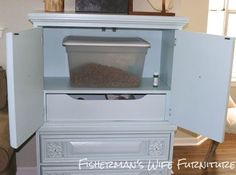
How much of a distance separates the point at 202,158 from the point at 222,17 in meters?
1.41

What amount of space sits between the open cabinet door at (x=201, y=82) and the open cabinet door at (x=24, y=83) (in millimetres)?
660

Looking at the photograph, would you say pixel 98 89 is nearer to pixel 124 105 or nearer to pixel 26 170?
pixel 124 105

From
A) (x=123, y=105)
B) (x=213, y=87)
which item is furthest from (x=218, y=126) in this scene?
(x=123, y=105)

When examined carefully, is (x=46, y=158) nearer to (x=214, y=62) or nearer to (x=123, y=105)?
(x=123, y=105)

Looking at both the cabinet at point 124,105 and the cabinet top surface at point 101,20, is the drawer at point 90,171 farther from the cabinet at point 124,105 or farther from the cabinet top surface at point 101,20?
the cabinet top surface at point 101,20

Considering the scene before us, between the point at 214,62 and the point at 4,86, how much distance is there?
1.15m

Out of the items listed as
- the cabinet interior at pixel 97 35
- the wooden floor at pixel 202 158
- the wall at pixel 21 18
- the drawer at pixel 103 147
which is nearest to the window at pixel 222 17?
the wooden floor at pixel 202 158

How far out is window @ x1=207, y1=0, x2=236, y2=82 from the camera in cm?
302

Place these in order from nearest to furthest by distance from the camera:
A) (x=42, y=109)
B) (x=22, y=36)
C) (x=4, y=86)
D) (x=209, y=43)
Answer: (x=22, y=36)
(x=209, y=43)
(x=42, y=109)
(x=4, y=86)

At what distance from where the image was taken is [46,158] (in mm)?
1594

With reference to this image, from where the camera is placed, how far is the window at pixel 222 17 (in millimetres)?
3017

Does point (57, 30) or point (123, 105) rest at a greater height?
point (57, 30)

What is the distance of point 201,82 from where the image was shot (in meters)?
1.41

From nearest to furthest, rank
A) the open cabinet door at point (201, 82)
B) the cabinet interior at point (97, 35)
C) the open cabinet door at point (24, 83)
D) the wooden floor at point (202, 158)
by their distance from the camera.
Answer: the open cabinet door at point (24, 83)
the open cabinet door at point (201, 82)
the cabinet interior at point (97, 35)
the wooden floor at point (202, 158)
